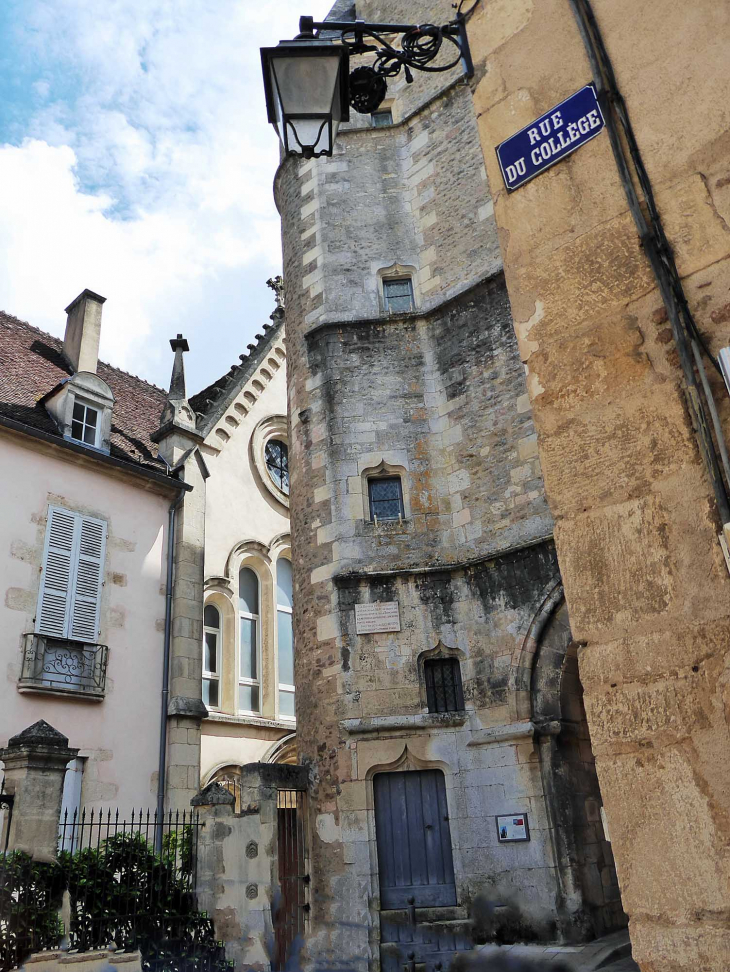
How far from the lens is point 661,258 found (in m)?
3.07

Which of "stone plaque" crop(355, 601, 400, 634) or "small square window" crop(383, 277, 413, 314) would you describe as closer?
"stone plaque" crop(355, 601, 400, 634)

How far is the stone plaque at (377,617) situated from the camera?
9758 mm

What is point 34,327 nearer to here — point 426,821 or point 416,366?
point 416,366

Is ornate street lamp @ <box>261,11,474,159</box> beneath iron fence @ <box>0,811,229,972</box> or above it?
above

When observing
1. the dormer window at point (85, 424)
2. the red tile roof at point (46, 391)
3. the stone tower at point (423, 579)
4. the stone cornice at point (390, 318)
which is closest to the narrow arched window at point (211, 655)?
the red tile roof at point (46, 391)

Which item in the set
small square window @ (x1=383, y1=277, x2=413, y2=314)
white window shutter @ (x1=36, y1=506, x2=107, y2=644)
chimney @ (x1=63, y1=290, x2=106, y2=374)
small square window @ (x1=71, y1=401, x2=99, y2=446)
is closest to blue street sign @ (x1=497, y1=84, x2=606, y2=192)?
small square window @ (x1=383, y1=277, x2=413, y2=314)

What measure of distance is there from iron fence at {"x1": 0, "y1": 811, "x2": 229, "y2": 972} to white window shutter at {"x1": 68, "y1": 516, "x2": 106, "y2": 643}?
3733 millimetres

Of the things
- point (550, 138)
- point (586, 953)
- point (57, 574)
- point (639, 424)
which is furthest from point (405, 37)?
point (57, 574)

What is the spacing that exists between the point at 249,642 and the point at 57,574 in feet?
15.7

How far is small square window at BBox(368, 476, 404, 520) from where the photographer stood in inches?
413

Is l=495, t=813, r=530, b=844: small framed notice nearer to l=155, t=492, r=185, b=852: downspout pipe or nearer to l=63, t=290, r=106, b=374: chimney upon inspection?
l=155, t=492, r=185, b=852: downspout pipe

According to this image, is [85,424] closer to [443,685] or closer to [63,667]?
[63,667]

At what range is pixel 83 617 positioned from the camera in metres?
11.3

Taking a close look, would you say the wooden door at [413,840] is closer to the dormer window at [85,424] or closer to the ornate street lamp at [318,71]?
the dormer window at [85,424]
